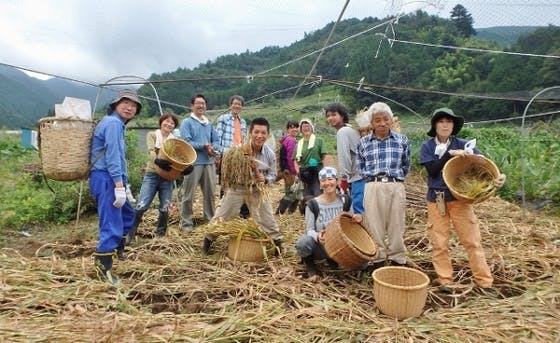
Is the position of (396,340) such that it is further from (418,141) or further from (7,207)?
(418,141)

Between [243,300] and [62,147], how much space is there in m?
1.83

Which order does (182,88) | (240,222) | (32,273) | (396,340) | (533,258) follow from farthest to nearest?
1. (182,88)
2. (240,222)
3. (533,258)
4. (32,273)
5. (396,340)

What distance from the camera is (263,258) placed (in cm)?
405

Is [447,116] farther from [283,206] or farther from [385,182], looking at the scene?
[283,206]

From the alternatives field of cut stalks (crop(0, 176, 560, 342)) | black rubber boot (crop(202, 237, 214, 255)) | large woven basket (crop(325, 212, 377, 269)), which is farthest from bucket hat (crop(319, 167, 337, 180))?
black rubber boot (crop(202, 237, 214, 255))

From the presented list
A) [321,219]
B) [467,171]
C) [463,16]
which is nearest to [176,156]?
[321,219]

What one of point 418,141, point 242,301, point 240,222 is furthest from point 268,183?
point 418,141

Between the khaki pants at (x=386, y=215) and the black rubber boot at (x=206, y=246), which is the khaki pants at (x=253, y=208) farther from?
the khaki pants at (x=386, y=215)

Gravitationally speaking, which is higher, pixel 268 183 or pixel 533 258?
pixel 268 183

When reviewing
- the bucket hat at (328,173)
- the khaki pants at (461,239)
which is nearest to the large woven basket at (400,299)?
the khaki pants at (461,239)

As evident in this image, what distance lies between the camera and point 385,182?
362 cm

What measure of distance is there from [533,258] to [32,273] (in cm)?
434

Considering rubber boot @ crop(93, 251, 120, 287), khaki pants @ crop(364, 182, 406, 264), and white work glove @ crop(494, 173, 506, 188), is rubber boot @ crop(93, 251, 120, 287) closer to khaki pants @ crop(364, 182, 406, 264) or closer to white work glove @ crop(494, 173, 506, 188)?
khaki pants @ crop(364, 182, 406, 264)

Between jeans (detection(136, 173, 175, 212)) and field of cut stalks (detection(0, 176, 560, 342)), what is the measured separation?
44cm
